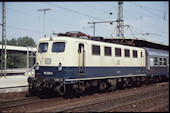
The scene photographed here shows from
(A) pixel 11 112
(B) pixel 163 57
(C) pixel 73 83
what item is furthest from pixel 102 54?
(B) pixel 163 57

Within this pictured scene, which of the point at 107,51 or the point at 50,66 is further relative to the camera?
the point at 107,51

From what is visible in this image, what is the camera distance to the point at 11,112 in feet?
30.4

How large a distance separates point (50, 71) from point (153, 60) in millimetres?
12232

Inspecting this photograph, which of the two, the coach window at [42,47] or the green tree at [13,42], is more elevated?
Answer: the green tree at [13,42]

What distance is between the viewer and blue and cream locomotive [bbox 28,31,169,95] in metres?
11.6

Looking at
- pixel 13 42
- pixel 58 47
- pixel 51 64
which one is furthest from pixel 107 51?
pixel 13 42

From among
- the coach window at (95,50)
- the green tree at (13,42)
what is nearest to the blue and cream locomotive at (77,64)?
the coach window at (95,50)

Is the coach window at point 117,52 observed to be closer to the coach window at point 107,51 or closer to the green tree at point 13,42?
the coach window at point 107,51

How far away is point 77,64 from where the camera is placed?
39.6 ft

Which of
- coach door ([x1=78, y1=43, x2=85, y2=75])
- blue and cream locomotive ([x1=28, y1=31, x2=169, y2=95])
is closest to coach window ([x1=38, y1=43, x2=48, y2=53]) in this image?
blue and cream locomotive ([x1=28, y1=31, x2=169, y2=95])

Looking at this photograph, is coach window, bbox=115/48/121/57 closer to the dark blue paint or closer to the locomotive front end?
the dark blue paint

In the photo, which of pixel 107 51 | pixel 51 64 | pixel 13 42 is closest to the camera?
pixel 51 64

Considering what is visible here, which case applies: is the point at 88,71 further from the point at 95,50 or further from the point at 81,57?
the point at 95,50

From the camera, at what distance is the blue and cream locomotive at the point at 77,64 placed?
1163 cm
